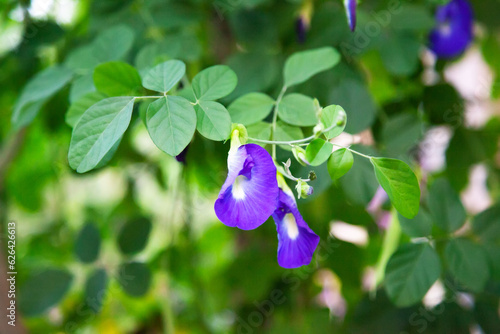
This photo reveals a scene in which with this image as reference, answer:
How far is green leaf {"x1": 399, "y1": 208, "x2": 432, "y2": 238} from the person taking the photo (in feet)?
2.02

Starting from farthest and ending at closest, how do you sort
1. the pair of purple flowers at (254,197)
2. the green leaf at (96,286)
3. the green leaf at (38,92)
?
the green leaf at (96,286), the green leaf at (38,92), the pair of purple flowers at (254,197)

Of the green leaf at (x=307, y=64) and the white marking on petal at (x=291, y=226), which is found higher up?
the green leaf at (x=307, y=64)

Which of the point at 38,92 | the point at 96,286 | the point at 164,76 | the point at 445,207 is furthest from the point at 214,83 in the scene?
the point at 96,286

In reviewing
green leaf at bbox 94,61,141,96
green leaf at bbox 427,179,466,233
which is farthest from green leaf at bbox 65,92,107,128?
green leaf at bbox 427,179,466,233

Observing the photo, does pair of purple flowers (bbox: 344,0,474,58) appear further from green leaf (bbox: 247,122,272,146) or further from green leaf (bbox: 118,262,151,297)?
green leaf (bbox: 118,262,151,297)

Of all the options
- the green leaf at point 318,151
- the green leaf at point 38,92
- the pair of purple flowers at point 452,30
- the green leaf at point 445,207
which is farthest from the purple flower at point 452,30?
the green leaf at point 38,92

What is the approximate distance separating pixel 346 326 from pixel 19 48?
0.81 metres

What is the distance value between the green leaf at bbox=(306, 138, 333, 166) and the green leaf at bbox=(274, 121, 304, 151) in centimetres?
9

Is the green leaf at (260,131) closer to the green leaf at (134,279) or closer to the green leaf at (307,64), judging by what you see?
the green leaf at (307,64)

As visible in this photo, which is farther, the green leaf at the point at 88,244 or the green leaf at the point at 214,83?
the green leaf at the point at 88,244

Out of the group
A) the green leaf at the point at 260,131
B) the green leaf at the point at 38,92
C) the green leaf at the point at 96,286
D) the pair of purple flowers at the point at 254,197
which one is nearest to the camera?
the pair of purple flowers at the point at 254,197

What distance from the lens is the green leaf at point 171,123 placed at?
41 cm

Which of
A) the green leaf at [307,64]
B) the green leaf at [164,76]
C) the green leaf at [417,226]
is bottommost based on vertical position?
the green leaf at [417,226]

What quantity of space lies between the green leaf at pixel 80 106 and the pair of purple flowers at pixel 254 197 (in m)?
0.22
